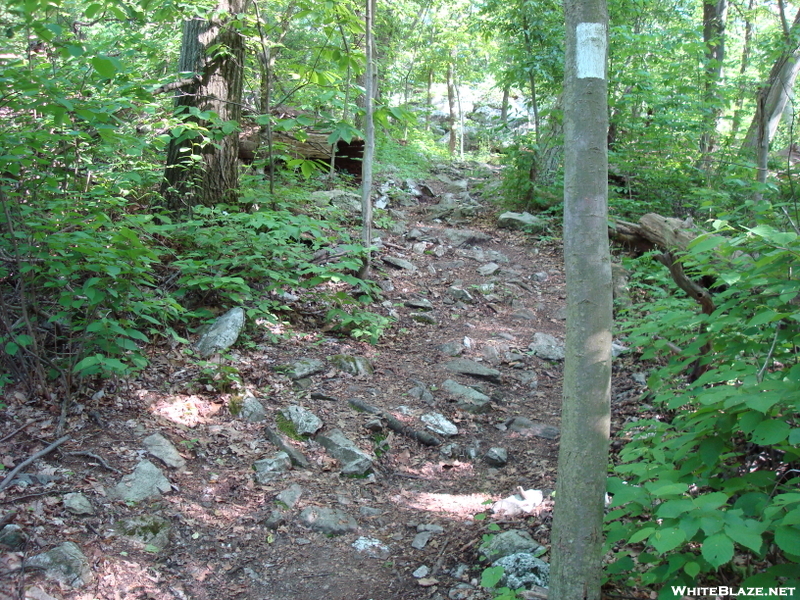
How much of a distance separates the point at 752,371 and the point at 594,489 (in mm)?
823

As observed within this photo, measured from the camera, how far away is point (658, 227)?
721 cm

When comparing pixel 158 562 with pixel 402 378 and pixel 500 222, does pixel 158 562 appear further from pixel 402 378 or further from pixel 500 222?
pixel 500 222

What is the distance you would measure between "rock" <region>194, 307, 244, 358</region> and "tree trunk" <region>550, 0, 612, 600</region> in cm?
359

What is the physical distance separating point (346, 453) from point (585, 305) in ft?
8.36

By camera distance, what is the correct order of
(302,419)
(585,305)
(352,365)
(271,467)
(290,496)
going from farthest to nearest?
(352,365) < (302,419) < (271,467) < (290,496) < (585,305)

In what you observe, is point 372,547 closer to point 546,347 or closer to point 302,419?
point 302,419

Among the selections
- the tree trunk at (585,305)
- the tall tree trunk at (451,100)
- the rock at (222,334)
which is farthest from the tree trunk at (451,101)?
the tree trunk at (585,305)

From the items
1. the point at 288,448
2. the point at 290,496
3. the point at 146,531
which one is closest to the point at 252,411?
the point at 288,448

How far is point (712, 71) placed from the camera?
10750mm

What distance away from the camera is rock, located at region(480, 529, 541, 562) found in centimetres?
291

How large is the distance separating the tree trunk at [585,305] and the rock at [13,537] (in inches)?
102

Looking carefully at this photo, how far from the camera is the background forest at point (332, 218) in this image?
2082mm

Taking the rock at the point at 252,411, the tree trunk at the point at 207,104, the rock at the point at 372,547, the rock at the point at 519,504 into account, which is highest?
the tree trunk at the point at 207,104

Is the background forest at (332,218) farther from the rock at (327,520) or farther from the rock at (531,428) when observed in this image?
the rock at (327,520)
